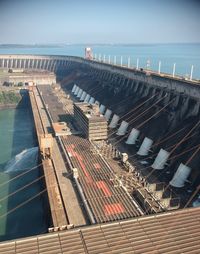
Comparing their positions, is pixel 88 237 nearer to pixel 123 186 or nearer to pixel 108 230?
pixel 108 230

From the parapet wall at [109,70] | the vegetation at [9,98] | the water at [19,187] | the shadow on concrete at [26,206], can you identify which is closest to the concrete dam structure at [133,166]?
the parapet wall at [109,70]

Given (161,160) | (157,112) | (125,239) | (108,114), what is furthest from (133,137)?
(125,239)

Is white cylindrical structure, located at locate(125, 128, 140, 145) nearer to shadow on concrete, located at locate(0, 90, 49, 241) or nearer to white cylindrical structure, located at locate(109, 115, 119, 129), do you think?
white cylindrical structure, located at locate(109, 115, 119, 129)

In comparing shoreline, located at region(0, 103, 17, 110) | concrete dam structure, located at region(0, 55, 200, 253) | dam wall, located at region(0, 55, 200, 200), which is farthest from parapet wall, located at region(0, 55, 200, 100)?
shoreline, located at region(0, 103, 17, 110)

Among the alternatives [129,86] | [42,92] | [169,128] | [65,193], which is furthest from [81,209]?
[42,92]

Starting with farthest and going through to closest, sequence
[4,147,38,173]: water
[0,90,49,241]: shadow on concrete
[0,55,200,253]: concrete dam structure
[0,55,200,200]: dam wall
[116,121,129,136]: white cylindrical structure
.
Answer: [116,121,129,136]: white cylindrical structure
[4,147,38,173]: water
[0,55,200,200]: dam wall
[0,90,49,241]: shadow on concrete
[0,55,200,253]: concrete dam structure

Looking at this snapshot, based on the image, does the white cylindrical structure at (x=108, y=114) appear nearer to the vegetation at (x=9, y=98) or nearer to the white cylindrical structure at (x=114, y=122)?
the white cylindrical structure at (x=114, y=122)
